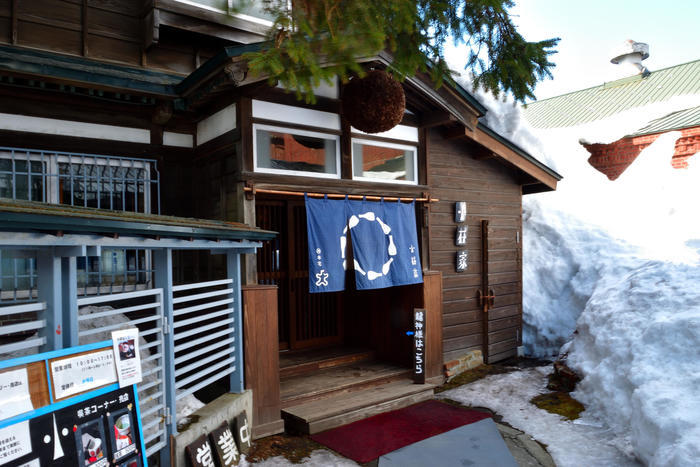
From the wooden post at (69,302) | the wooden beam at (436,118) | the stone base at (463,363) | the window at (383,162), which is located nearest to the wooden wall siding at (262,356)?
the window at (383,162)

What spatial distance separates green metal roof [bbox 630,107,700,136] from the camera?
16781 mm

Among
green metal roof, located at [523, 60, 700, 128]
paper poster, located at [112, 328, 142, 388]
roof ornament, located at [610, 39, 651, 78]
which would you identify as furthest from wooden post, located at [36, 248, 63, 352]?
roof ornament, located at [610, 39, 651, 78]

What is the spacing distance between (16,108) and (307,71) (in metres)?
4.48

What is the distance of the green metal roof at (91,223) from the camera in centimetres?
291

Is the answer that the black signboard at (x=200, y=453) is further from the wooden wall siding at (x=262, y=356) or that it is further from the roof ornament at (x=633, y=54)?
the roof ornament at (x=633, y=54)

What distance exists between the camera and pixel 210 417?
5.28 m

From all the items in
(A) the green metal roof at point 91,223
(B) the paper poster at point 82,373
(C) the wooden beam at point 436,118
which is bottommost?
(B) the paper poster at point 82,373

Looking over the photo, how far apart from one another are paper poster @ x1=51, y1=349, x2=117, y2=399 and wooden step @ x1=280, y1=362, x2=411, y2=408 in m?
4.05

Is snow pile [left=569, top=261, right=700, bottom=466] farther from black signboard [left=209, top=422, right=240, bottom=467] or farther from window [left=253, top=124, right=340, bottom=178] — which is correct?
window [left=253, top=124, right=340, bottom=178]

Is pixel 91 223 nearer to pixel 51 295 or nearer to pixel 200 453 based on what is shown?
pixel 51 295

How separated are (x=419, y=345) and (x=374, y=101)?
4.37 m

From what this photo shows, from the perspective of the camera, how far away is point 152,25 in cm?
726

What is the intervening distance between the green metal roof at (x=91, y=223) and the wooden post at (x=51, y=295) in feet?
1.01

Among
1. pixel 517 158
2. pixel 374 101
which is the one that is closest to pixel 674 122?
pixel 517 158
